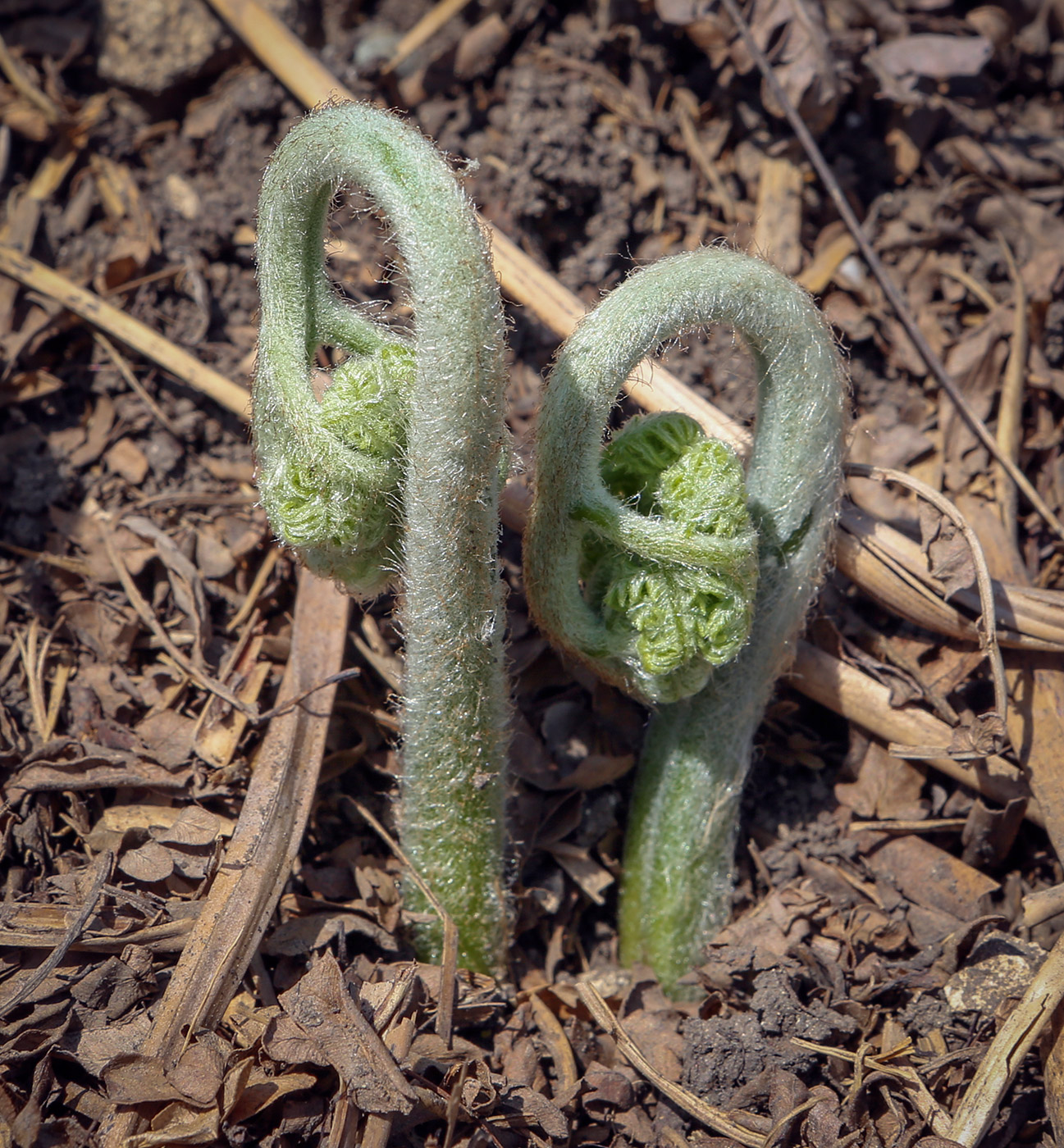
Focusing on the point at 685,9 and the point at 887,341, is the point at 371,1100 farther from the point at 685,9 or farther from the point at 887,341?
the point at 685,9

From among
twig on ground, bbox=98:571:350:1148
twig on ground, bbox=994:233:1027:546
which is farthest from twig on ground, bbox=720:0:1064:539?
twig on ground, bbox=98:571:350:1148

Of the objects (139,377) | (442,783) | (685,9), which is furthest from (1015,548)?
(139,377)

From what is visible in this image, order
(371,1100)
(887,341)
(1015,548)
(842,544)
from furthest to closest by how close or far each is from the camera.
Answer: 1. (887,341)
2. (1015,548)
3. (842,544)
4. (371,1100)

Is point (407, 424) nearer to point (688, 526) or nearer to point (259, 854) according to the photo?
point (688, 526)

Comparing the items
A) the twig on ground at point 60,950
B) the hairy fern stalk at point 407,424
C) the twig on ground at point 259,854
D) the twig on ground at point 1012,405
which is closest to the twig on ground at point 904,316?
the twig on ground at point 1012,405

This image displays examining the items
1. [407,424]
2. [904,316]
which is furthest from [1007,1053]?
[904,316]

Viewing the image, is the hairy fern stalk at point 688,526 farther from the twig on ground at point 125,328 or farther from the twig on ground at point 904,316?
the twig on ground at point 125,328
